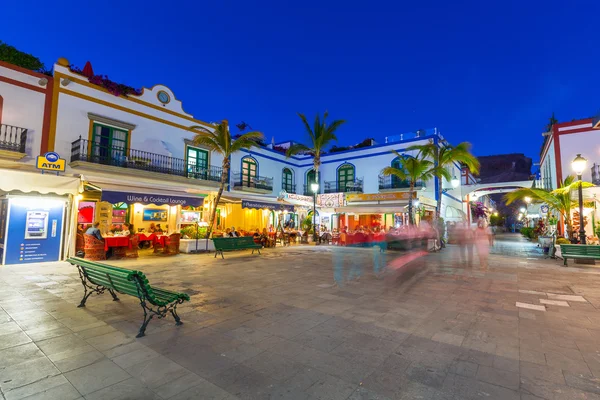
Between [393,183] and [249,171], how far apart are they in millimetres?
10870

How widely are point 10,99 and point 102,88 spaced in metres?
3.48

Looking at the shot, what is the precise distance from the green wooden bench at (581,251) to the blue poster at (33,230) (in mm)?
17616

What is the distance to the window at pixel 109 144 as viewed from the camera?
13383mm

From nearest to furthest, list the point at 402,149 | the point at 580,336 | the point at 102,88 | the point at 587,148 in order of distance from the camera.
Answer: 1. the point at 580,336
2. the point at 102,88
3. the point at 587,148
4. the point at 402,149

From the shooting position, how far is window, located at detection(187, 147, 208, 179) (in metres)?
17.0

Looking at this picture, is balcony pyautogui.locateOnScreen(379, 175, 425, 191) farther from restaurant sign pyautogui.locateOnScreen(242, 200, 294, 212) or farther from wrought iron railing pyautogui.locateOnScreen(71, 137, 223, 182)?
wrought iron railing pyautogui.locateOnScreen(71, 137, 223, 182)

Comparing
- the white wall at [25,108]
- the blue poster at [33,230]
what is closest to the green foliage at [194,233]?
the blue poster at [33,230]

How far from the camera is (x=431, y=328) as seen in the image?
412cm

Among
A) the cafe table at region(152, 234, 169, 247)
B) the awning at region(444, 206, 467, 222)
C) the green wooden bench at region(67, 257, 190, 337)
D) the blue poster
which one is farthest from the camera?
the awning at region(444, 206, 467, 222)

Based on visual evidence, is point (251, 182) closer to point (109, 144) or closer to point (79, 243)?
point (109, 144)

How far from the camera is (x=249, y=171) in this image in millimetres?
21562

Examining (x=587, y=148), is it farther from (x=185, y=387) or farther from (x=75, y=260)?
(x=75, y=260)

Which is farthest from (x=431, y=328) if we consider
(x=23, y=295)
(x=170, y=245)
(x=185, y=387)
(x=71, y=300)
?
(x=170, y=245)

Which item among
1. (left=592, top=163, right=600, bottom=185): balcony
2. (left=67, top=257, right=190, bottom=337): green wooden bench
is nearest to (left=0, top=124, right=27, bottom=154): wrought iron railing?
(left=67, top=257, right=190, bottom=337): green wooden bench
